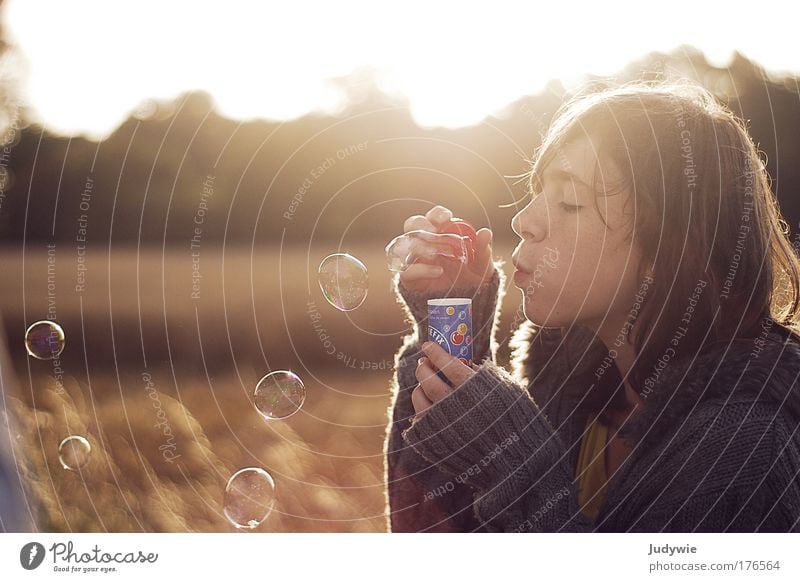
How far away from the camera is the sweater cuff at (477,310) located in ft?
5.20

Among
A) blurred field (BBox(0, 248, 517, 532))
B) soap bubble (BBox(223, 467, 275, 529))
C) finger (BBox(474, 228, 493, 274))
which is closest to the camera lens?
finger (BBox(474, 228, 493, 274))

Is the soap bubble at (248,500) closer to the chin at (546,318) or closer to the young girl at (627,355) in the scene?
the young girl at (627,355)

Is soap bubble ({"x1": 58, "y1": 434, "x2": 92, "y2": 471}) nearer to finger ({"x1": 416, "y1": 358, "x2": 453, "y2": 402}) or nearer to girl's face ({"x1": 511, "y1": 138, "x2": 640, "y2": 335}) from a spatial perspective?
finger ({"x1": 416, "y1": 358, "x2": 453, "y2": 402})

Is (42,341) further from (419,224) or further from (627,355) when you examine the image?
(627,355)

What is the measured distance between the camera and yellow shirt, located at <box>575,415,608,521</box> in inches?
60.3

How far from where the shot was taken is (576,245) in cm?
150

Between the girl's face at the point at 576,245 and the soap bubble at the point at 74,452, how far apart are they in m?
1.07

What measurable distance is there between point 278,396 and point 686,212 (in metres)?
0.97

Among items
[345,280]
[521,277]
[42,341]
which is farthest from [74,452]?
[521,277]

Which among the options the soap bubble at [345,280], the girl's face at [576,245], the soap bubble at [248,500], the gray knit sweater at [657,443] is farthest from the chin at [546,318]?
the soap bubble at [248,500]

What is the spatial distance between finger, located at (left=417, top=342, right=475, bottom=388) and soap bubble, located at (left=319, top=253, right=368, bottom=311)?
1.24ft

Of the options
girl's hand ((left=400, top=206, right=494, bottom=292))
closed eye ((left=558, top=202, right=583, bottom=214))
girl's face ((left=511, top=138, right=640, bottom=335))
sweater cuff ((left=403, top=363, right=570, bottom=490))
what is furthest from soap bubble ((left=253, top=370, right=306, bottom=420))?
closed eye ((left=558, top=202, right=583, bottom=214))
